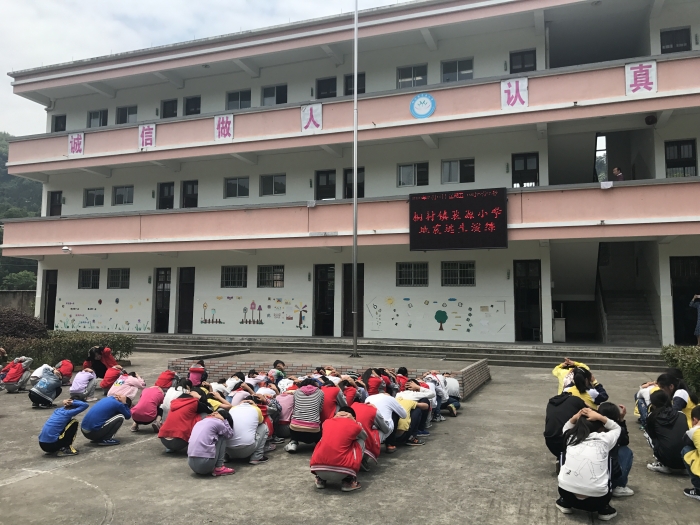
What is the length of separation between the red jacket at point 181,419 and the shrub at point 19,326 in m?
11.8

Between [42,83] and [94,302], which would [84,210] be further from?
[42,83]

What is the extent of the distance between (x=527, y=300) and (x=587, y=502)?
45.9ft

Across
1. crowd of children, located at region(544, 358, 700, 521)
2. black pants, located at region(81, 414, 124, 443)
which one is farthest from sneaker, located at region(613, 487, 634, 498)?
black pants, located at region(81, 414, 124, 443)

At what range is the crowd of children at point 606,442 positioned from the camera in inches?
207

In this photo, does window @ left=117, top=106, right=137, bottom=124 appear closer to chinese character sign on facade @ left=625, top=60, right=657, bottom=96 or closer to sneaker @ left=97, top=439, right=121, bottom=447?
sneaker @ left=97, top=439, right=121, bottom=447

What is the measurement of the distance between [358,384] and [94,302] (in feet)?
63.1

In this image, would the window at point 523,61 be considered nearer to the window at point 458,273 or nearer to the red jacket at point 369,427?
the window at point 458,273

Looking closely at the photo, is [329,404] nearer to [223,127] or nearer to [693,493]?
[693,493]

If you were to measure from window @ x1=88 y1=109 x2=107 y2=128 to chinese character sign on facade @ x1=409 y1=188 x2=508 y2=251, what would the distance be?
15.9m

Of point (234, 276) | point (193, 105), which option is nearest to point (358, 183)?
point (234, 276)

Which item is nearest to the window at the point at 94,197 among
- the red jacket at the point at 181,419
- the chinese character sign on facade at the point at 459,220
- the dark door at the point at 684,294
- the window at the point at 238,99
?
the window at the point at 238,99

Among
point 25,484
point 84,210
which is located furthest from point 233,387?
point 84,210

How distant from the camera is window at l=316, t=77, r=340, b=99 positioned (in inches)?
859

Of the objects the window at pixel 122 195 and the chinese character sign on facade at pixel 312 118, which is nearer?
the chinese character sign on facade at pixel 312 118
